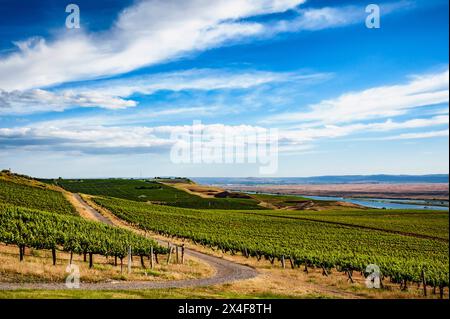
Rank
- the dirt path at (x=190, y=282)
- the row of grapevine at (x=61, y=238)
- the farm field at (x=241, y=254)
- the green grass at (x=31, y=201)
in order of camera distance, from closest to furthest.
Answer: the dirt path at (x=190, y=282) → the farm field at (x=241, y=254) → the row of grapevine at (x=61, y=238) → the green grass at (x=31, y=201)

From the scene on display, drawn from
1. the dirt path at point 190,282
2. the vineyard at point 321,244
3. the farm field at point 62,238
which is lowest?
the vineyard at point 321,244

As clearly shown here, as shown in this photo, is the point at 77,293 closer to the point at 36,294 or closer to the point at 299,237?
the point at 36,294

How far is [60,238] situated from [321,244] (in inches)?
1539

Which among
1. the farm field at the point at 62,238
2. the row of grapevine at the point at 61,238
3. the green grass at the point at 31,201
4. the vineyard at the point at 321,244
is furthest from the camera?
the green grass at the point at 31,201

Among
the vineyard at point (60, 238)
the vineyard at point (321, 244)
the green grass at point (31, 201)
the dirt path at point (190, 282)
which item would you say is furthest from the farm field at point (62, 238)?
the green grass at point (31, 201)

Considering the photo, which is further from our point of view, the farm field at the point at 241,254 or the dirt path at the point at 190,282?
the farm field at the point at 241,254

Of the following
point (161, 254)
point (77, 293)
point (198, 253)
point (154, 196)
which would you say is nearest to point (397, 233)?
point (198, 253)

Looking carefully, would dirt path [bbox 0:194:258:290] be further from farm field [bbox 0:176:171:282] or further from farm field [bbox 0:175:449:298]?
farm field [bbox 0:176:171:282]

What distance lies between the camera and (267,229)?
3108 inches

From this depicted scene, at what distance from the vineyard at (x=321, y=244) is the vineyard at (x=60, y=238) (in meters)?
15.3

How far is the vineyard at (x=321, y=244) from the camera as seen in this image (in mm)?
39156

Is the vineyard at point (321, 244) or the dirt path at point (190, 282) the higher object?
the dirt path at point (190, 282)

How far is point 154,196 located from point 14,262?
137m

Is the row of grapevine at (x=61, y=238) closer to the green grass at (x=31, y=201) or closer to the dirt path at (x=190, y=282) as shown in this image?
the dirt path at (x=190, y=282)
